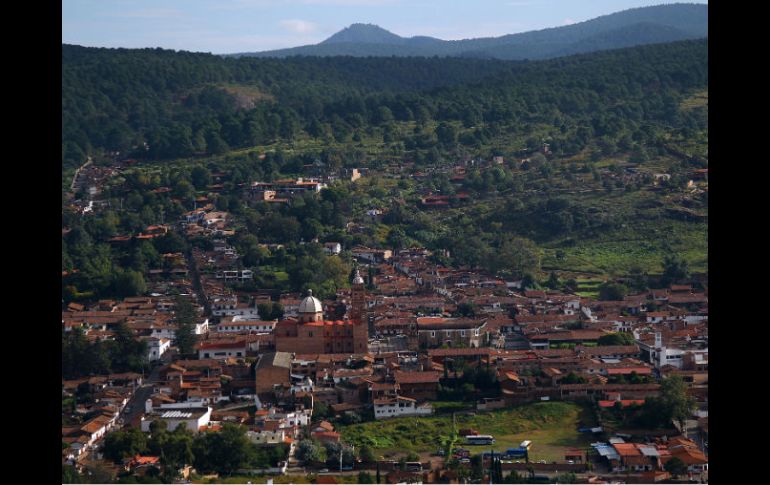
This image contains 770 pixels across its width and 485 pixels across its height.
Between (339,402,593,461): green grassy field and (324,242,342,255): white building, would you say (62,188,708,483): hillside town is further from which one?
(324,242,342,255): white building

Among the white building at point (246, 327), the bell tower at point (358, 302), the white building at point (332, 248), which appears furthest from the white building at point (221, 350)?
the white building at point (332, 248)

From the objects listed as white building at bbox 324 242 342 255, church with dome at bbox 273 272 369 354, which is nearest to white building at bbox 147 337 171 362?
church with dome at bbox 273 272 369 354

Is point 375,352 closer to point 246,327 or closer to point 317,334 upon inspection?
point 317,334

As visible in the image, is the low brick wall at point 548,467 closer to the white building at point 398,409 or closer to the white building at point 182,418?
the white building at point 398,409

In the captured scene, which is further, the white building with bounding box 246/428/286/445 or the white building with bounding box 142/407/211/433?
the white building with bounding box 142/407/211/433
